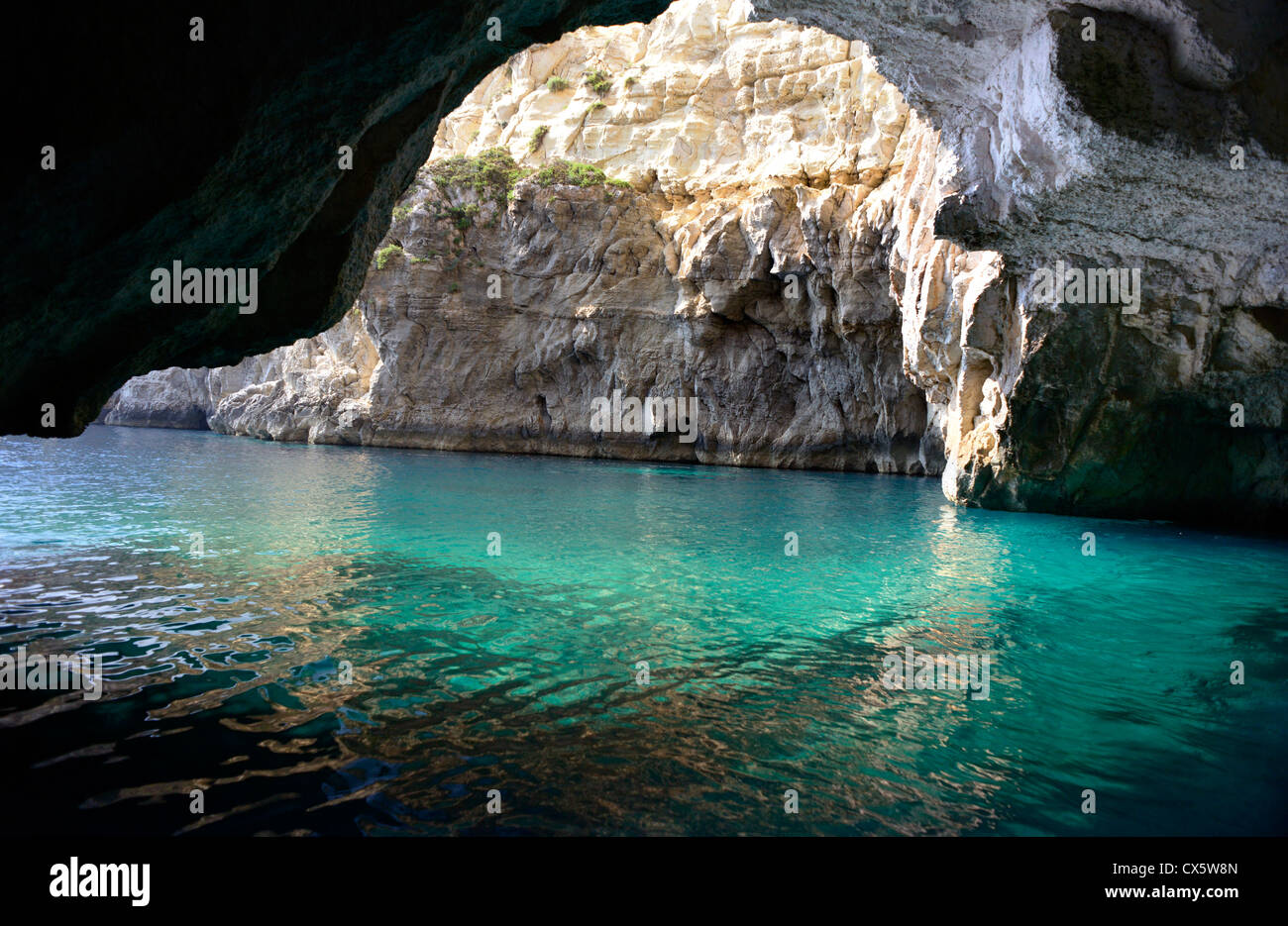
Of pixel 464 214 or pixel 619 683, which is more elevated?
pixel 464 214

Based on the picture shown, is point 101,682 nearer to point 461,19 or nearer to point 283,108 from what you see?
point 283,108

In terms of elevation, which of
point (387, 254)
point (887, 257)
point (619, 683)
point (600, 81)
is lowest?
point (619, 683)

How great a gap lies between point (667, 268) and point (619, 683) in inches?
1327

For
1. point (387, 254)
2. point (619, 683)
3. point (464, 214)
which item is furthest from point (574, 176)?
point (619, 683)

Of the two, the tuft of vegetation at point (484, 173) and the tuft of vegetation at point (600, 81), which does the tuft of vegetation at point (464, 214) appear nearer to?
the tuft of vegetation at point (484, 173)

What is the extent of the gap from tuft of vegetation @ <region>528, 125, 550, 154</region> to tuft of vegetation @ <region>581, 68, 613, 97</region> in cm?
308

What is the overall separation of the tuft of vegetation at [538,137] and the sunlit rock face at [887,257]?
6.1 inches

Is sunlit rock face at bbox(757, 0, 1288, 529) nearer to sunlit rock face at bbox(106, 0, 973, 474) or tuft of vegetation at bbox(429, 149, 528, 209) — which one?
sunlit rock face at bbox(106, 0, 973, 474)

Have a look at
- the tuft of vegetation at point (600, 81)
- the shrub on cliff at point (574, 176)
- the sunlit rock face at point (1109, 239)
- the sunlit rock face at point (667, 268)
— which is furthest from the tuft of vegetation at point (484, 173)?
the sunlit rock face at point (1109, 239)

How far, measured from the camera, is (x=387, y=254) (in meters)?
40.5

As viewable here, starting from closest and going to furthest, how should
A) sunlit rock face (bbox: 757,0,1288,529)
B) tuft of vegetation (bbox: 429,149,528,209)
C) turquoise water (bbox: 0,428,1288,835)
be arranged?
turquoise water (bbox: 0,428,1288,835)
sunlit rock face (bbox: 757,0,1288,529)
tuft of vegetation (bbox: 429,149,528,209)

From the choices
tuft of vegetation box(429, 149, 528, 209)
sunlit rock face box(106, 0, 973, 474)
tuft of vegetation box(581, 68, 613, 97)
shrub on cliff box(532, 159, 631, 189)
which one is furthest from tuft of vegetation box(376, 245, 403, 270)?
tuft of vegetation box(581, 68, 613, 97)

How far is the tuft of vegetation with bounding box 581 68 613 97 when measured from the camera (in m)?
40.0

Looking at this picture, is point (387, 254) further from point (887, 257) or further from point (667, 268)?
point (887, 257)
